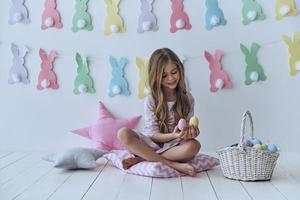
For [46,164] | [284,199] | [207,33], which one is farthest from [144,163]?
[207,33]

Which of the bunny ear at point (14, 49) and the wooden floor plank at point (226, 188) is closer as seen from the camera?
the wooden floor plank at point (226, 188)

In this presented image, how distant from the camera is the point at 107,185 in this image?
1.87 m

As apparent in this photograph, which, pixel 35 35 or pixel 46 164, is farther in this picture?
pixel 35 35

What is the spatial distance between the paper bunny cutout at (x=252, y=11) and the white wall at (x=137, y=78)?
30 millimetres

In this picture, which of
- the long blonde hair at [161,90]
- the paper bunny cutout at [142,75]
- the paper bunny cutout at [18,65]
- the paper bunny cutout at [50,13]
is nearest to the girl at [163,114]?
the long blonde hair at [161,90]

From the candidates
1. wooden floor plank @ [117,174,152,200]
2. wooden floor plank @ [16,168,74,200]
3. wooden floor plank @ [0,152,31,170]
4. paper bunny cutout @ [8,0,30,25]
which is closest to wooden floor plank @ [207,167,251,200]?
wooden floor plank @ [117,174,152,200]

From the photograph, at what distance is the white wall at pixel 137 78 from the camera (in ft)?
8.29

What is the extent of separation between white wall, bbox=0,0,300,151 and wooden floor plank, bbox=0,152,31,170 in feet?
0.29

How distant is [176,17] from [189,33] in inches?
4.1

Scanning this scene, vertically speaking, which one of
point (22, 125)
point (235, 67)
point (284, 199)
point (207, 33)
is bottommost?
point (284, 199)

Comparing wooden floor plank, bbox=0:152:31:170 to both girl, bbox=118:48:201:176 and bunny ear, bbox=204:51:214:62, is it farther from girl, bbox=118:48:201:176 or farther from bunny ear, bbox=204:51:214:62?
bunny ear, bbox=204:51:214:62

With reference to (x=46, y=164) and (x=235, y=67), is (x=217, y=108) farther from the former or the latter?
(x=46, y=164)

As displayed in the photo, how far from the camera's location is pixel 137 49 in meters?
2.58

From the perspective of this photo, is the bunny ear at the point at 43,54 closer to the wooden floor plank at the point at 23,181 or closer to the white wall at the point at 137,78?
the white wall at the point at 137,78
